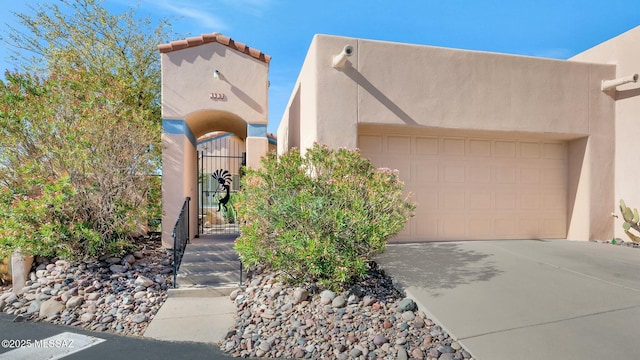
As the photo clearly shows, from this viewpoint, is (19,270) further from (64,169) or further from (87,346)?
(87,346)

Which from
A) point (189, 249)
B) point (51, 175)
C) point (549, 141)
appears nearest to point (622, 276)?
point (549, 141)

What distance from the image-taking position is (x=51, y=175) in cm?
577

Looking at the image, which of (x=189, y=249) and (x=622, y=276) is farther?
(x=189, y=249)

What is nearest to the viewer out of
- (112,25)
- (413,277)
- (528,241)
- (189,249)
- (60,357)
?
(60,357)

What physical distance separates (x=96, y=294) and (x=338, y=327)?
13.2ft

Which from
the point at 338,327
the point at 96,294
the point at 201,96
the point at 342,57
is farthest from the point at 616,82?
the point at 96,294

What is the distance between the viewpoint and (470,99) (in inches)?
273

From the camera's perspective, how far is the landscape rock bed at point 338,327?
3350 mm

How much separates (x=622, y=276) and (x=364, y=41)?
6.14 m

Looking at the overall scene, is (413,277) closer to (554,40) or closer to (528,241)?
(528,241)

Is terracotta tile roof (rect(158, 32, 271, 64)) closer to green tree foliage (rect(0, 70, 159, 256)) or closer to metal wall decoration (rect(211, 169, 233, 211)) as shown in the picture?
green tree foliage (rect(0, 70, 159, 256))

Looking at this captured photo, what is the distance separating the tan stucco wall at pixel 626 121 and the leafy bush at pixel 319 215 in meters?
6.11

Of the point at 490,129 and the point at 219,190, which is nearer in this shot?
the point at 490,129

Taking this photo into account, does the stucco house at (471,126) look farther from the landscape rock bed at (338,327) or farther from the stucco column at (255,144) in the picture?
the landscape rock bed at (338,327)
